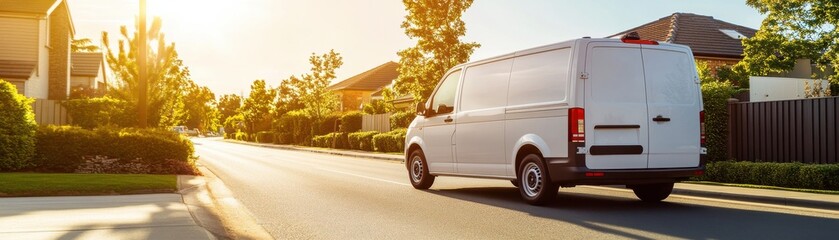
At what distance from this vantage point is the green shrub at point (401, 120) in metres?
39.9

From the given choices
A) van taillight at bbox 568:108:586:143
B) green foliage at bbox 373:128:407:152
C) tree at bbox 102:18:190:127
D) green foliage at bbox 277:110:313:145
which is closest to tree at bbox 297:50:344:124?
green foliage at bbox 277:110:313:145

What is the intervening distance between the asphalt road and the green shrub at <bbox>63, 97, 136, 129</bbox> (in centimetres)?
1058

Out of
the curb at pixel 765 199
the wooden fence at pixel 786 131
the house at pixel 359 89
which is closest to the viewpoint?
the curb at pixel 765 199

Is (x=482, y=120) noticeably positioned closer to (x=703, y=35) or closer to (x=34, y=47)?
(x=34, y=47)

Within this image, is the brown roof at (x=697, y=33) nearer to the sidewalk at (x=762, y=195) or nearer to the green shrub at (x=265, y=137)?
the sidewalk at (x=762, y=195)

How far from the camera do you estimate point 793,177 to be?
13.3m

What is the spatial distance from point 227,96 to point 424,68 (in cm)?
12799

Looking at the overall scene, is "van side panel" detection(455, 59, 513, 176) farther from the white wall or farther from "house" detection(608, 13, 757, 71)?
"house" detection(608, 13, 757, 71)

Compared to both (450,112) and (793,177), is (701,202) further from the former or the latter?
(450,112)

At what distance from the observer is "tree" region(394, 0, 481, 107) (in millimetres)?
35750

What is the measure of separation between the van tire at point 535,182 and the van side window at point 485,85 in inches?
42.8

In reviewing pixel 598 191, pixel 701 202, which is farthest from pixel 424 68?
pixel 701 202

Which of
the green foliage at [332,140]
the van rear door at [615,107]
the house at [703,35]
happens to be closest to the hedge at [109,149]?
the van rear door at [615,107]

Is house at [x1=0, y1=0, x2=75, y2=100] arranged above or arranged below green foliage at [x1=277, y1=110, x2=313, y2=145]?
above
